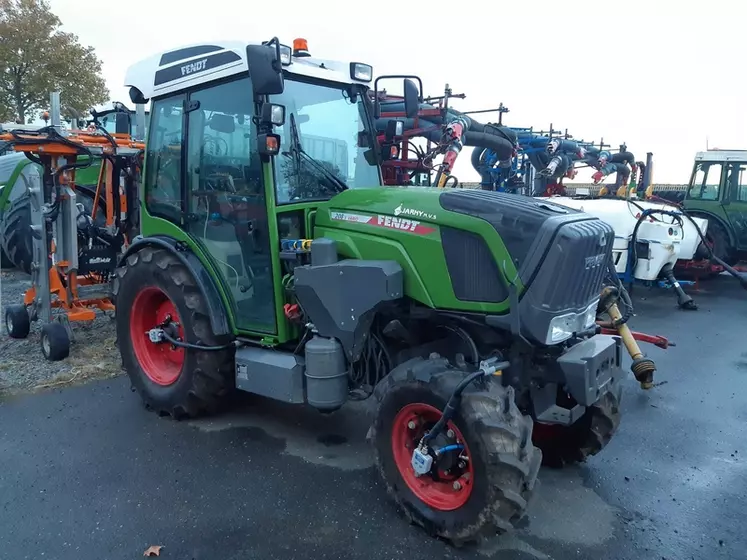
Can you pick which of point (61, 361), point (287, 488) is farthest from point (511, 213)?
point (61, 361)

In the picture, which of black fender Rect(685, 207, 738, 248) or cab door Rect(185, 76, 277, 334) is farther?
black fender Rect(685, 207, 738, 248)

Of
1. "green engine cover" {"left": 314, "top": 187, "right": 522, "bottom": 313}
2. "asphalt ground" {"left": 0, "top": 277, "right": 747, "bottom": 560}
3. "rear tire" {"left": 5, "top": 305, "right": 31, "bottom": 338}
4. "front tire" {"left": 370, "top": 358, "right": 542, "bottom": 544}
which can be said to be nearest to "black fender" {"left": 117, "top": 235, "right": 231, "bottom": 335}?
"asphalt ground" {"left": 0, "top": 277, "right": 747, "bottom": 560}

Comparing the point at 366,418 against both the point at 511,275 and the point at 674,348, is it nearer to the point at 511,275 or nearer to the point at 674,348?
the point at 511,275

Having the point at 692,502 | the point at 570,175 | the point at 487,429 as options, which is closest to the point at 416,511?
the point at 487,429

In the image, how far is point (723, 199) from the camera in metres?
12.3

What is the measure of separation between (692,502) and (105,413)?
164 inches

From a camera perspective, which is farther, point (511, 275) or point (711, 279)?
point (711, 279)

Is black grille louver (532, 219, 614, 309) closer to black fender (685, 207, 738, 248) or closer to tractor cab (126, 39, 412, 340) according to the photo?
tractor cab (126, 39, 412, 340)

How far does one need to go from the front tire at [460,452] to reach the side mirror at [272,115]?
1652mm

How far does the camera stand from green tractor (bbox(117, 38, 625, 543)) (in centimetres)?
298

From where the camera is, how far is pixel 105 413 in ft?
15.3

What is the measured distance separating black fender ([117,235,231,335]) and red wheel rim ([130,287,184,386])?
0.50 meters

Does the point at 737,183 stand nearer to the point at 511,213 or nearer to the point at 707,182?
the point at 707,182

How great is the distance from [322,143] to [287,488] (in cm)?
225
